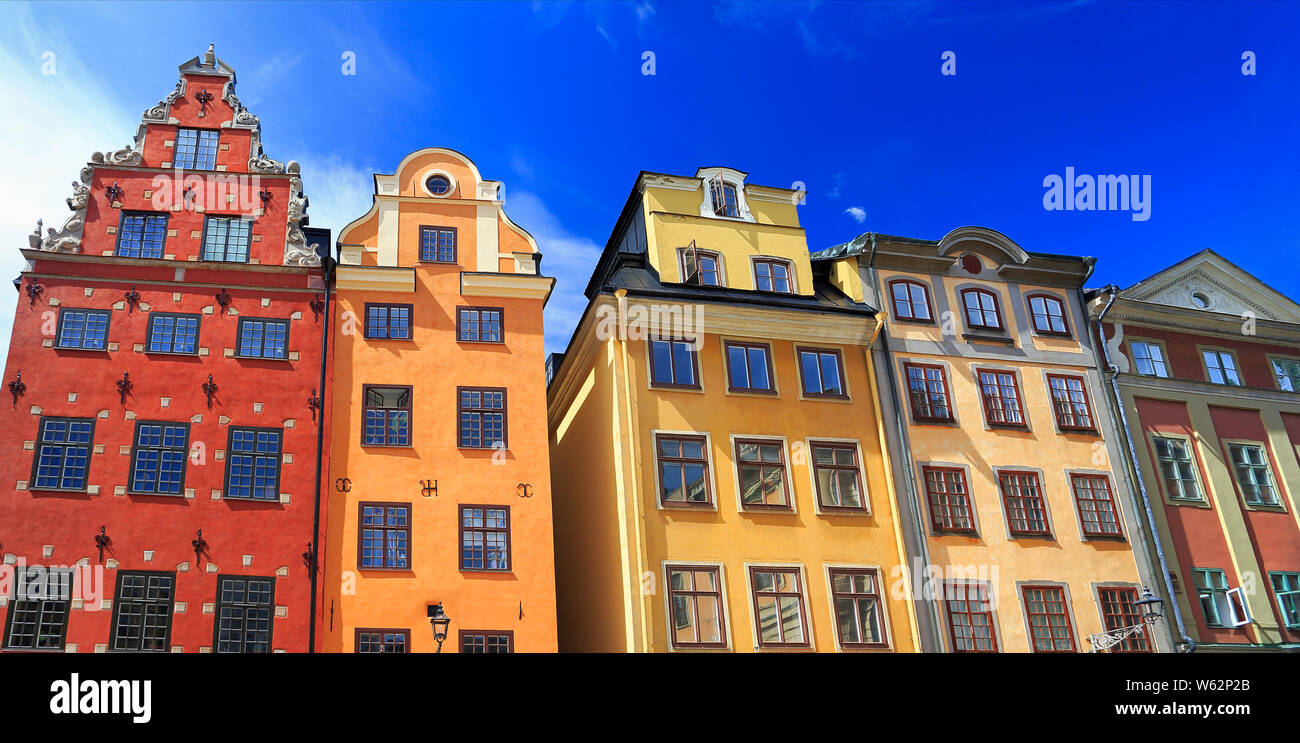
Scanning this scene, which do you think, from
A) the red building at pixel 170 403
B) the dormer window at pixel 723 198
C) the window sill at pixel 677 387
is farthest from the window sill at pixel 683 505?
the dormer window at pixel 723 198

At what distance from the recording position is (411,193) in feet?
108

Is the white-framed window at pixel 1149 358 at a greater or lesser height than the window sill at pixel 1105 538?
greater

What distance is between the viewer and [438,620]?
84.6 feet

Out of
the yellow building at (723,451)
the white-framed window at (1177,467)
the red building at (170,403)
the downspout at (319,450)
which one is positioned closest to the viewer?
the red building at (170,403)

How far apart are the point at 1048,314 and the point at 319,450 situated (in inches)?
986

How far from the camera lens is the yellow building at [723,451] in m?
29.4

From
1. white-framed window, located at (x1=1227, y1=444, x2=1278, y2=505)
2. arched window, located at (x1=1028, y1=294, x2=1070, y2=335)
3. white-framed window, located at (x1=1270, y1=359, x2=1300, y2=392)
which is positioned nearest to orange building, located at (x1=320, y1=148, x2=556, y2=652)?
arched window, located at (x1=1028, y1=294, x2=1070, y2=335)

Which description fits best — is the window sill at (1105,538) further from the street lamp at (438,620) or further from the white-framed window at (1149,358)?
the street lamp at (438,620)

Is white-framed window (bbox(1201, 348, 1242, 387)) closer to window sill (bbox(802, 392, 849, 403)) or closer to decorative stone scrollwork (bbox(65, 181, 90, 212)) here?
window sill (bbox(802, 392, 849, 403))

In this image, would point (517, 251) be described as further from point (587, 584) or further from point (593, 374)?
point (587, 584)

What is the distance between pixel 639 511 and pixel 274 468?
9949 millimetres

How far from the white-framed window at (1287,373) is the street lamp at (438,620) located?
103ft

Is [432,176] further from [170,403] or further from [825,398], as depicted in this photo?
[825,398]
